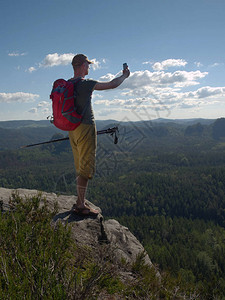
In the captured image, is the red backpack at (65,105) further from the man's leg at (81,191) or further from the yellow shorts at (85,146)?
the man's leg at (81,191)

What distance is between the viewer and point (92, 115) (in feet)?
15.6

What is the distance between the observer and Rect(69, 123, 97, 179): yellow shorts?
4695 mm

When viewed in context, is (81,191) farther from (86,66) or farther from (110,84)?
(86,66)

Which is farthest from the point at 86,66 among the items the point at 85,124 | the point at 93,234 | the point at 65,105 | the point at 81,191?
the point at 93,234

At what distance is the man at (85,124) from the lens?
4.47 m

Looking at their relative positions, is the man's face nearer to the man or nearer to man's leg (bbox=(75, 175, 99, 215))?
the man

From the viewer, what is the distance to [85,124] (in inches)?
183

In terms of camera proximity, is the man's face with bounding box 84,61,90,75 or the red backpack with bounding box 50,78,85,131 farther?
the man's face with bounding box 84,61,90,75

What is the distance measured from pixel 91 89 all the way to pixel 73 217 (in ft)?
10.4

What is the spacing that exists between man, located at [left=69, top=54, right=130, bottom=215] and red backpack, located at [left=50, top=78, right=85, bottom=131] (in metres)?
0.12

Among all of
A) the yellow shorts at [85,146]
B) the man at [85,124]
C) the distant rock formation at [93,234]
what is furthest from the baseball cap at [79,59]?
the distant rock formation at [93,234]

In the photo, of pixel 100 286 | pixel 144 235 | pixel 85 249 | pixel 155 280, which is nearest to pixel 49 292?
pixel 100 286

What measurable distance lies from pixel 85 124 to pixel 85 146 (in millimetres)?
498

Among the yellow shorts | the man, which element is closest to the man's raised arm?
the man
